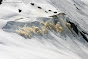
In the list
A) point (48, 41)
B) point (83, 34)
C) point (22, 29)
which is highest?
point (22, 29)

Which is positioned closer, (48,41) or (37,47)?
(37,47)

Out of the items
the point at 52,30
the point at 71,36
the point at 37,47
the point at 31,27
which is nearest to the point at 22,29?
the point at 31,27

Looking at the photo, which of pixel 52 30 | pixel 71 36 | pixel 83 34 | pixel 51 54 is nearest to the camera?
pixel 51 54

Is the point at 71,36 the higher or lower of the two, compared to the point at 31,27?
lower

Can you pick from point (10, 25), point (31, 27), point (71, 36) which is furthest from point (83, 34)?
point (10, 25)

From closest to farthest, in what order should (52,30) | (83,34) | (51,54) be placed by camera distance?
(51,54) → (52,30) → (83,34)

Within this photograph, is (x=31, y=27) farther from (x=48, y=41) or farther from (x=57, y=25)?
(x=57, y=25)

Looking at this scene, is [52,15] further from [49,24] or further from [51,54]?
[51,54]
